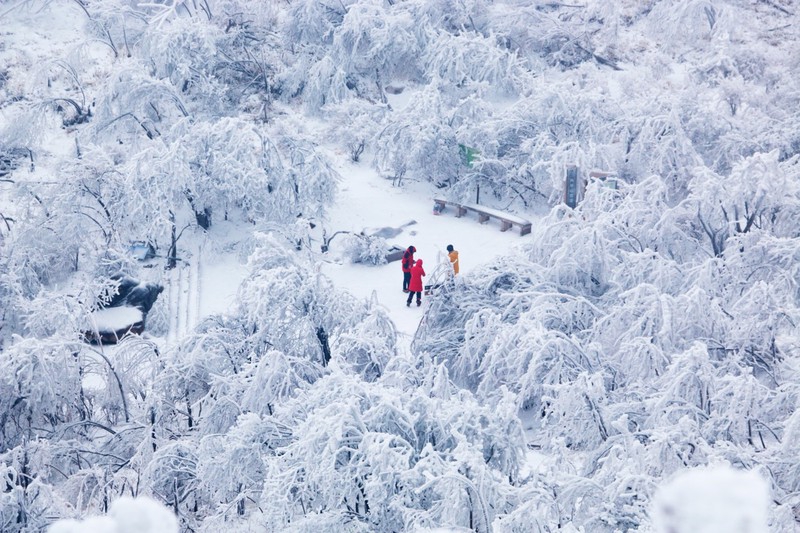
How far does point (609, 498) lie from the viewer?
8.92 metres

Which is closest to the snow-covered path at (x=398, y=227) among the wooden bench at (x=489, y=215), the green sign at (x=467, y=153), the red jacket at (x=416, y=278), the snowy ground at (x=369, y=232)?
the snowy ground at (x=369, y=232)

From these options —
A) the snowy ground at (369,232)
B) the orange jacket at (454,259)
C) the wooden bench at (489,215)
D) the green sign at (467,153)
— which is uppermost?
the green sign at (467,153)

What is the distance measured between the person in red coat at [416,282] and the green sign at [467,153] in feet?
15.8

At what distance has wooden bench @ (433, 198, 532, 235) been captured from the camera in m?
18.6

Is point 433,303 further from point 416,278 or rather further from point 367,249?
point 367,249

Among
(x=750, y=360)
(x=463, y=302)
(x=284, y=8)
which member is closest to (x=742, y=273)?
(x=750, y=360)

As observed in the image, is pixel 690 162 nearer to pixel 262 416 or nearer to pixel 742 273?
pixel 742 273

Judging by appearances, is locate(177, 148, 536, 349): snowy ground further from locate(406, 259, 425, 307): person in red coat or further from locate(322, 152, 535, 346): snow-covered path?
locate(406, 259, 425, 307): person in red coat

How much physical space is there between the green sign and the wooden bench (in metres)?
1.10

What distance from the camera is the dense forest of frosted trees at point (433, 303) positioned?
9789 millimetres

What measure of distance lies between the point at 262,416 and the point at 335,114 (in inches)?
489

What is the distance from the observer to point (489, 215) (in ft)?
62.5

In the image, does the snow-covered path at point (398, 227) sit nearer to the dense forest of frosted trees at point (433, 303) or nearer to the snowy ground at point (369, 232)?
the snowy ground at point (369, 232)

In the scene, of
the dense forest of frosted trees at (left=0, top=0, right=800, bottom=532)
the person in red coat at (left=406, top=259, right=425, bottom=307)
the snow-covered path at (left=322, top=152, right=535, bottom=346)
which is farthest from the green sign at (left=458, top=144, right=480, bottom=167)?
the person in red coat at (left=406, top=259, right=425, bottom=307)
